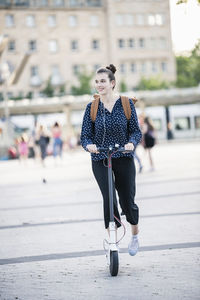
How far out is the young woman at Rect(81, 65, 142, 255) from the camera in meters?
5.60

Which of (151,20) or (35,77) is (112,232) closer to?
(35,77)

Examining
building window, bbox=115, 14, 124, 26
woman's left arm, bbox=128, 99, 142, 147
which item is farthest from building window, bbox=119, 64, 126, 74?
woman's left arm, bbox=128, 99, 142, 147

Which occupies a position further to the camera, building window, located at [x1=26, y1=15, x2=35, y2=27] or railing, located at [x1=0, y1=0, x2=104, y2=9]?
building window, located at [x1=26, y1=15, x2=35, y2=27]

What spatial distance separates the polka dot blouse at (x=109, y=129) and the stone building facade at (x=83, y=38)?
7335 cm

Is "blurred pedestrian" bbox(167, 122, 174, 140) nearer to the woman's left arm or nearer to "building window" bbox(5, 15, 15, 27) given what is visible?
"building window" bbox(5, 15, 15, 27)

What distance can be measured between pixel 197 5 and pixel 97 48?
7767 cm

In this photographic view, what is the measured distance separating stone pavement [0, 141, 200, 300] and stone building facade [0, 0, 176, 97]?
68860 millimetres

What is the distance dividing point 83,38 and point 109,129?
80.4 m

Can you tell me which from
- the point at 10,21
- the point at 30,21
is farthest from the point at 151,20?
the point at 10,21

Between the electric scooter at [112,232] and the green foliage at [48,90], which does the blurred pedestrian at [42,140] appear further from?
the green foliage at [48,90]

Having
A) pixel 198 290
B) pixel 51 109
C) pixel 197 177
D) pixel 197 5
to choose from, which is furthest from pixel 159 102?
pixel 198 290

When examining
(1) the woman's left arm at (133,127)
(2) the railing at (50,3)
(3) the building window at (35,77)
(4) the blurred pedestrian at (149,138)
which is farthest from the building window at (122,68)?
(1) the woman's left arm at (133,127)

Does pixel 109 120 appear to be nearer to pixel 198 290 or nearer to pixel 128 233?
pixel 198 290

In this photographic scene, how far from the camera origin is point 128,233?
7.55m
